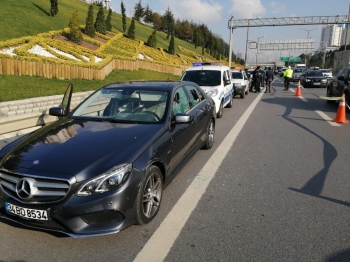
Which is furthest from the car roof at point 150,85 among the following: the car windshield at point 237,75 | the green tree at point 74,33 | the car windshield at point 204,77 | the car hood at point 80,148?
the green tree at point 74,33

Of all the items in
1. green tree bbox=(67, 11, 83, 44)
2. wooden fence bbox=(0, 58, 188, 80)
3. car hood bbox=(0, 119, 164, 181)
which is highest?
green tree bbox=(67, 11, 83, 44)

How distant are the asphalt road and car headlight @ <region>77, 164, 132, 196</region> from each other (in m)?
0.58

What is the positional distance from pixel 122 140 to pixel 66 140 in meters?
0.64

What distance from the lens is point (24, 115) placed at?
21.1 feet

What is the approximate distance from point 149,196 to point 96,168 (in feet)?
2.46

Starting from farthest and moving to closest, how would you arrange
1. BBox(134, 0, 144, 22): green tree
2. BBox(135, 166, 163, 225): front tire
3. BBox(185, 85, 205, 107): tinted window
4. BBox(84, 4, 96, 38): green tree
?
BBox(134, 0, 144, 22): green tree < BBox(84, 4, 96, 38): green tree < BBox(185, 85, 205, 107): tinted window < BBox(135, 166, 163, 225): front tire

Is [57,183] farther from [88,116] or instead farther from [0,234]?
[88,116]

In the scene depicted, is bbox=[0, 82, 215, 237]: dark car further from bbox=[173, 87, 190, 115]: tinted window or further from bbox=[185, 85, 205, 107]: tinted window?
bbox=[185, 85, 205, 107]: tinted window

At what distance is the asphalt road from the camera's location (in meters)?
2.80

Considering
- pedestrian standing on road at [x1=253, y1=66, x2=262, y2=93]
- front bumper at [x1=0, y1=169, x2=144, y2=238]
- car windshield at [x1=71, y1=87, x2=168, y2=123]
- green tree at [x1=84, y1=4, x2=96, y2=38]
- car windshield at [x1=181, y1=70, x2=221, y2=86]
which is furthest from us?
green tree at [x1=84, y1=4, x2=96, y2=38]

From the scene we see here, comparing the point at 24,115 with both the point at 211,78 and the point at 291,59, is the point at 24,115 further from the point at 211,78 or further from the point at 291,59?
the point at 291,59

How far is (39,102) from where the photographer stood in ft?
28.0

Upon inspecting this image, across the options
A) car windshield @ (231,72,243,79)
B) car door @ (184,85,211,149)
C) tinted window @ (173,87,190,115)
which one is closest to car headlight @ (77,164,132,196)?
tinted window @ (173,87,190,115)

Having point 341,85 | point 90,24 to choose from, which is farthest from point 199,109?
point 90,24
